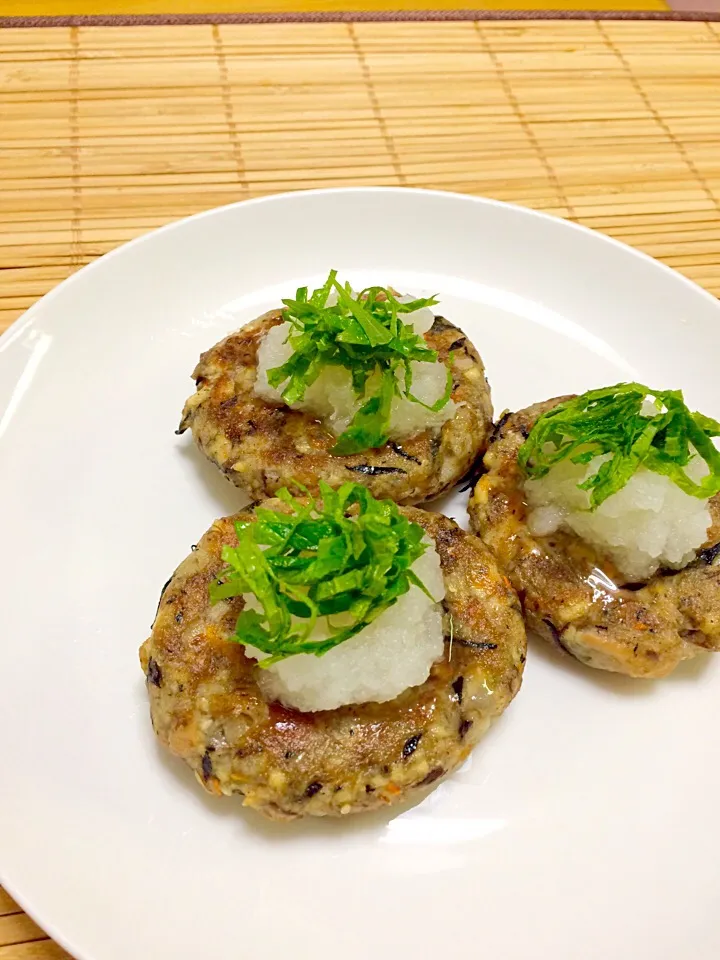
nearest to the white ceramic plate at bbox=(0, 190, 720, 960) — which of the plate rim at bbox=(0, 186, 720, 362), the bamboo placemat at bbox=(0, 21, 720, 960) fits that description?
the plate rim at bbox=(0, 186, 720, 362)

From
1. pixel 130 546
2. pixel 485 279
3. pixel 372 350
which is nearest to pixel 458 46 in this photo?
pixel 485 279

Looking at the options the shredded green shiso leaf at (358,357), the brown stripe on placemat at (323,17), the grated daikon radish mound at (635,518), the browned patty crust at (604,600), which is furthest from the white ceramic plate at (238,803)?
the brown stripe on placemat at (323,17)

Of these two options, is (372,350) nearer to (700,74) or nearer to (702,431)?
(702,431)

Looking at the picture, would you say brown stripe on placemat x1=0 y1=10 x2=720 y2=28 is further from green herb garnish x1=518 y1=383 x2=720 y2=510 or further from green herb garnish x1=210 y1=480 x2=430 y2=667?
green herb garnish x1=210 y1=480 x2=430 y2=667

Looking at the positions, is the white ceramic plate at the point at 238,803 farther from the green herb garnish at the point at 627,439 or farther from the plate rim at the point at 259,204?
the green herb garnish at the point at 627,439

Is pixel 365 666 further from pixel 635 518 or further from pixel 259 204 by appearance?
pixel 259 204
